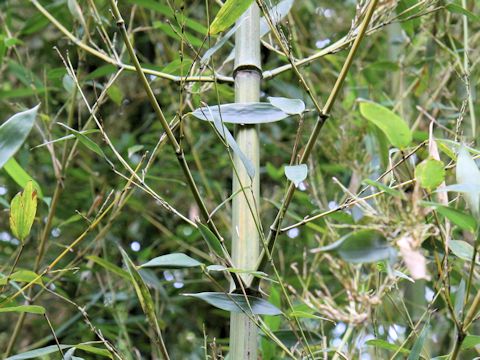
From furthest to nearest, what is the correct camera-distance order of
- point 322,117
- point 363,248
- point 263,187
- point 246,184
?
point 263,187, point 246,184, point 322,117, point 363,248

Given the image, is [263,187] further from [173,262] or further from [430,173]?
[430,173]

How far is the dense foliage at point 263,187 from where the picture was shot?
520mm

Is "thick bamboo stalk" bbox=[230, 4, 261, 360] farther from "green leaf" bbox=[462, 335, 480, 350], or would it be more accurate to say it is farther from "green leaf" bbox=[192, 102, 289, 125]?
"green leaf" bbox=[462, 335, 480, 350]

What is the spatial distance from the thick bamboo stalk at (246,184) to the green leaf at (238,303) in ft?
0.05

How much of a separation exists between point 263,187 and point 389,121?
949 millimetres

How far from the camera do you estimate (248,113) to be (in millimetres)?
569

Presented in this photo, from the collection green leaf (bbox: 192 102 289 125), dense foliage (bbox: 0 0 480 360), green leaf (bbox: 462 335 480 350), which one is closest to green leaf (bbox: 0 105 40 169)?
dense foliage (bbox: 0 0 480 360)

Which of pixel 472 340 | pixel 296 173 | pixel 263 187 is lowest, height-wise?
pixel 472 340

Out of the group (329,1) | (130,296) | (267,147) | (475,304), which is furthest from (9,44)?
(329,1)

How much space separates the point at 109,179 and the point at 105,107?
279mm

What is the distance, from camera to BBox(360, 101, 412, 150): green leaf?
0.45 m

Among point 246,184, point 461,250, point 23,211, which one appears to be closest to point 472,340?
point 461,250

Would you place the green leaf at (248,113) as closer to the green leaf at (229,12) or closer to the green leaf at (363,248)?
the green leaf at (229,12)

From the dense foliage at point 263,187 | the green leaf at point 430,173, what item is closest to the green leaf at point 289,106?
the dense foliage at point 263,187
